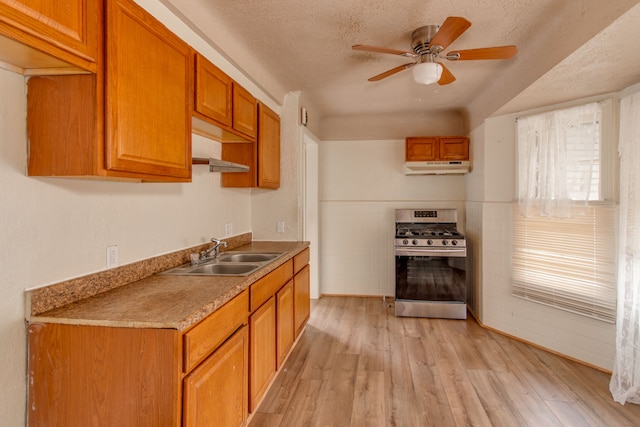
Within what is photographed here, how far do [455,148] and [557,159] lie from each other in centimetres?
141

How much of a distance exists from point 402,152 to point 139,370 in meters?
4.27

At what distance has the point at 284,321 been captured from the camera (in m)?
2.73

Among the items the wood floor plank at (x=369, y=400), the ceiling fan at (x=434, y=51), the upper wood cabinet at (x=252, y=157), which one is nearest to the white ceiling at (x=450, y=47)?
the ceiling fan at (x=434, y=51)

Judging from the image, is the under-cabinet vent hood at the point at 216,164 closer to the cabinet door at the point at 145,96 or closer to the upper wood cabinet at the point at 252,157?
the cabinet door at the point at 145,96

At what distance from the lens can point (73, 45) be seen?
3.86 feet

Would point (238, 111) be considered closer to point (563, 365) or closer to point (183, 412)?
point (183, 412)

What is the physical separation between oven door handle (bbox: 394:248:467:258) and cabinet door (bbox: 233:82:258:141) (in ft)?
7.18

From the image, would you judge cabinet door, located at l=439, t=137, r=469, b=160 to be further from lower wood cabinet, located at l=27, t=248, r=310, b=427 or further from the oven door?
lower wood cabinet, located at l=27, t=248, r=310, b=427

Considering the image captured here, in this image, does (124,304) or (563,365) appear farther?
(563,365)

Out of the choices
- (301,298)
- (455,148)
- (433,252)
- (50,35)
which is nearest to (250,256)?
(301,298)

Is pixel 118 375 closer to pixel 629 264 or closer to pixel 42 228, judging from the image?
pixel 42 228

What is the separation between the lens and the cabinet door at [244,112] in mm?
2457

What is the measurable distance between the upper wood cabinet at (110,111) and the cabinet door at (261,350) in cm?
107

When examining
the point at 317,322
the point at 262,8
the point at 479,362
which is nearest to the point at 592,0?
the point at 262,8
